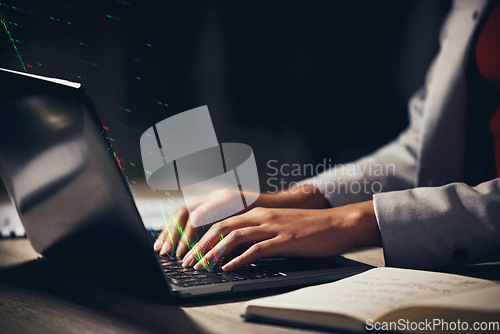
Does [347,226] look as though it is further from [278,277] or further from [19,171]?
[19,171]

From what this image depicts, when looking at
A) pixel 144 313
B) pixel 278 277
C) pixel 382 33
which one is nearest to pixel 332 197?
pixel 278 277

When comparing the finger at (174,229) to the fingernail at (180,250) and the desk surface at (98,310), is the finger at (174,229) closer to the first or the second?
the fingernail at (180,250)

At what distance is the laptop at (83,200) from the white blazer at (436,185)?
98mm

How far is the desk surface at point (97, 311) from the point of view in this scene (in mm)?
348

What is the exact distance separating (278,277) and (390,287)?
128 millimetres

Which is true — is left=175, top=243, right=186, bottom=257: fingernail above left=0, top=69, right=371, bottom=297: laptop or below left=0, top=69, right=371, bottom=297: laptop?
below

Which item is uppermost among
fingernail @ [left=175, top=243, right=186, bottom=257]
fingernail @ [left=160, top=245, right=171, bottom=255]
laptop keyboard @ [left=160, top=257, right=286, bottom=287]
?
laptop keyboard @ [left=160, top=257, right=286, bottom=287]

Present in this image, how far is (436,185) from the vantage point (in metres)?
1.02

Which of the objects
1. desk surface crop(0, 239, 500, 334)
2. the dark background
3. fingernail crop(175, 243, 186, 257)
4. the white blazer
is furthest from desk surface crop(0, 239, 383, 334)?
the dark background

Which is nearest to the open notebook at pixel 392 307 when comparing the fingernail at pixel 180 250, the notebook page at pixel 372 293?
the notebook page at pixel 372 293

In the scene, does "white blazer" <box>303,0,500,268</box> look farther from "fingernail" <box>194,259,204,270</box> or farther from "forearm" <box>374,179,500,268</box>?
"fingernail" <box>194,259,204,270</box>

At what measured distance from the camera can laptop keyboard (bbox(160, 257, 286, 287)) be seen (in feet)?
1.45

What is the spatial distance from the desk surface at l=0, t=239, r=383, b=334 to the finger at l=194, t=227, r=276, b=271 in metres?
0.08

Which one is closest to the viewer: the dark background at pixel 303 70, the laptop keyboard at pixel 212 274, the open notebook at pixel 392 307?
the open notebook at pixel 392 307
